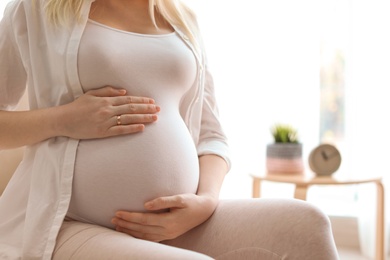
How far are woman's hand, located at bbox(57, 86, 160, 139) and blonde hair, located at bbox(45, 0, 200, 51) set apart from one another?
172 mm

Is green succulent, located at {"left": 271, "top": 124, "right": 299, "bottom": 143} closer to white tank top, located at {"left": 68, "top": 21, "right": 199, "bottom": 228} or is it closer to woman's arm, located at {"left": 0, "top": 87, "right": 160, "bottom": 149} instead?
white tank top, located at {"left": 68, "top": 21, "right": 199, "bottom": 228}

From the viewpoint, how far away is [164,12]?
4.51 feet

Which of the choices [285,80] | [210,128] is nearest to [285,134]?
[285,80]

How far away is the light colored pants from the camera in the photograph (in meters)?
1.00

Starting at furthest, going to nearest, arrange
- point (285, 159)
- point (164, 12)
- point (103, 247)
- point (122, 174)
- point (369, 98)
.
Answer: point (369, 98) < point (285, 159) < point (164, 12) < point (122, 174) < point (103, 247)

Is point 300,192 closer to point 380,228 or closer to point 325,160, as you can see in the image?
point 325,160

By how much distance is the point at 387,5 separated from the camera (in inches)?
101

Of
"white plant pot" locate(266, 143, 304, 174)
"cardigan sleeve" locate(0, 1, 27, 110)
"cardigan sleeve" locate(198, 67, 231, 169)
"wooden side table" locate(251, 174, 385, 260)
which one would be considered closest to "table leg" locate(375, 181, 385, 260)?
"wooden side table" locate(251, 174, 385, 260)

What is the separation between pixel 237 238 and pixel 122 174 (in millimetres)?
255

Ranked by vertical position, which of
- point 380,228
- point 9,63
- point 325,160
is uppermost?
point 9,63

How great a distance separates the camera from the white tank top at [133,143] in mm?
1133

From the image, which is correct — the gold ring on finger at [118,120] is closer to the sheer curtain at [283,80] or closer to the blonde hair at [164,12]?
the blonde hair at [164,12]

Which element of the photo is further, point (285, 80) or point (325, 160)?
point (285, 80)

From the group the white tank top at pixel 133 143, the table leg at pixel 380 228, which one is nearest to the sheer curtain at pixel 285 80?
the table leg at pixel 380 228
